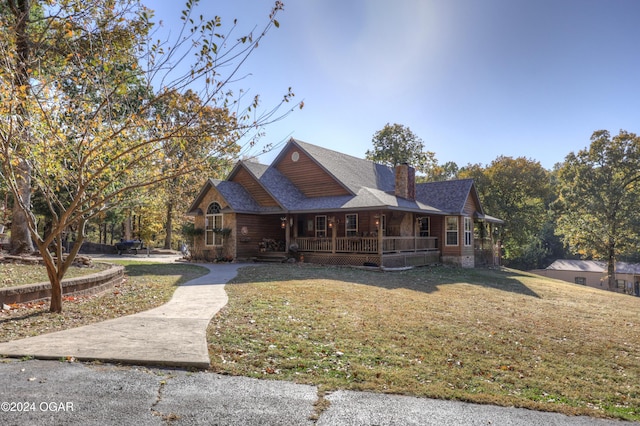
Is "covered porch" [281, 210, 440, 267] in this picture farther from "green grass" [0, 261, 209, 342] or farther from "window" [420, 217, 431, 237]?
"green grass" [0, 261, 209, 342]

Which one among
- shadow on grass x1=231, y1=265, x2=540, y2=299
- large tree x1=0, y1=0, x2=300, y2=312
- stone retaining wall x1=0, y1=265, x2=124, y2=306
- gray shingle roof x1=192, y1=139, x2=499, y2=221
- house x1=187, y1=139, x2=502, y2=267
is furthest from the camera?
house x1=187, y1=139, x2=502, y2=267

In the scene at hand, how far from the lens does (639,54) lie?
11414 mm

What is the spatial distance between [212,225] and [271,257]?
401cm

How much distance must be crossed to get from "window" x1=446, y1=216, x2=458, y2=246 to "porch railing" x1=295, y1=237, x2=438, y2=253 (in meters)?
2.14

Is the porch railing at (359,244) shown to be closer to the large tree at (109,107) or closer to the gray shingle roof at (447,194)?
the gray shingle roof at (447,194)

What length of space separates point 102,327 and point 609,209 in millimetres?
34735

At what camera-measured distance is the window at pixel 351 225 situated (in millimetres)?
21984

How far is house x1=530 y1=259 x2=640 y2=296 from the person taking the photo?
42.3 metres

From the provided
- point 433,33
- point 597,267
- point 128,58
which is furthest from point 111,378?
point 597,267

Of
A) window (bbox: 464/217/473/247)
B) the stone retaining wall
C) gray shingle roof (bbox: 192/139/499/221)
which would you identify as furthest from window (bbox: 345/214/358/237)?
the stone retaining wall

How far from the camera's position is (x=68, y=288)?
9.19 metres

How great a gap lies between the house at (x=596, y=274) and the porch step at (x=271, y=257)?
38.1m

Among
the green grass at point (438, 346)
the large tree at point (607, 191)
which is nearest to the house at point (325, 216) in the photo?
the green grass at point (438, 346)

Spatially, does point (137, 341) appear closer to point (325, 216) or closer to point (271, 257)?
point (271, 257)
